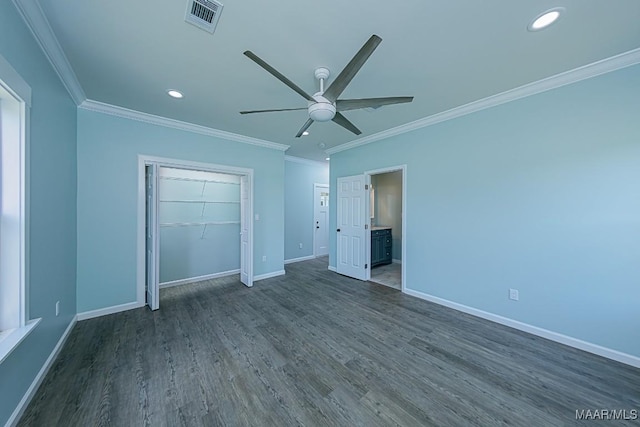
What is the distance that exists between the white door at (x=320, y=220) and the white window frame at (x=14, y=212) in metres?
5.23

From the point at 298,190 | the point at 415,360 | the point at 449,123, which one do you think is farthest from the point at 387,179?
the point at 415,360

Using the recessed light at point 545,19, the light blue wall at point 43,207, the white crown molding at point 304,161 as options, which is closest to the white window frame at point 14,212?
the light blue wall at point 43,207

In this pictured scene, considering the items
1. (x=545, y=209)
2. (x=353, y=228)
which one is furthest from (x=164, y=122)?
(x=545, y=209)

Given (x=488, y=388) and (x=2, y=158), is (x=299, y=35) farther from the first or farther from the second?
(x=488, y=388)

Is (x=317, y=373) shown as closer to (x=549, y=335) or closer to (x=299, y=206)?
(x=549, y=335)

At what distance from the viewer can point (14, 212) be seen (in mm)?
1539

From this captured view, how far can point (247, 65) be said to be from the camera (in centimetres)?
213

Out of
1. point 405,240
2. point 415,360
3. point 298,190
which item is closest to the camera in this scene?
point 415,360

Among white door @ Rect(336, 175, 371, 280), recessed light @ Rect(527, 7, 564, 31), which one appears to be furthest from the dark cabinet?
recessed light @ Rect(527, 7, 564, 31)

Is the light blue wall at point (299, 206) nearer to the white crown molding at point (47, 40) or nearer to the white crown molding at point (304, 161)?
the white crown molding at point (304, 161)

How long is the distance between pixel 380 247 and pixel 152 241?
446 centimetres

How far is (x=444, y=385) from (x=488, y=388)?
1.09ft

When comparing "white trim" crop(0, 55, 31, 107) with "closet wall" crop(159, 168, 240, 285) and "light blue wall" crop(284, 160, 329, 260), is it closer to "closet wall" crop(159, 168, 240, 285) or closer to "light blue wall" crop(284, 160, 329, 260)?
"closet wall" crop(159, 168, 240, 285)

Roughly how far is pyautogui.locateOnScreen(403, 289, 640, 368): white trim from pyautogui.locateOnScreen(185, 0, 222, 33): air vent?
4.09m
